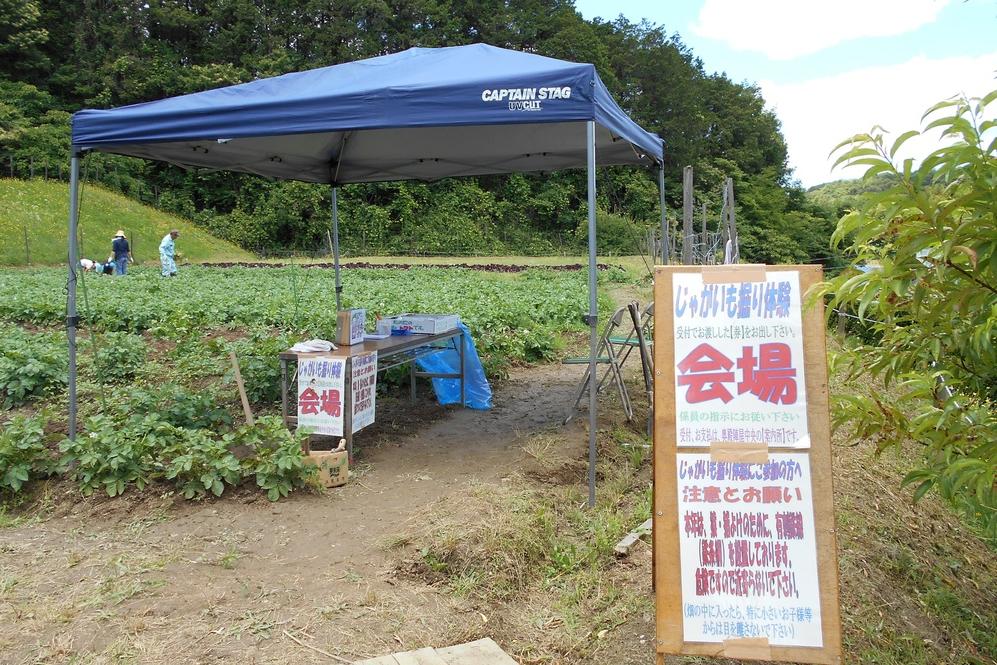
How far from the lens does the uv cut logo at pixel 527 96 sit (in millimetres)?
4535

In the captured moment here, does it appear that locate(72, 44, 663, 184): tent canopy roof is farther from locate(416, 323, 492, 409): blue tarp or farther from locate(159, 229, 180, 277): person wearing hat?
locate(159, 229, 180, 277): person wearing hat

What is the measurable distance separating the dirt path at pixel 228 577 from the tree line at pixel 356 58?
31490mm

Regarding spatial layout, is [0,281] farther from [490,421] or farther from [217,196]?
[217,196]

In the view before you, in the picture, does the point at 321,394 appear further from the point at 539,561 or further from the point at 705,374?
the point at 705,374

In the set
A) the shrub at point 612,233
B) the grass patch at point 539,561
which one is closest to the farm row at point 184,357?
the grass patch at point 539,561

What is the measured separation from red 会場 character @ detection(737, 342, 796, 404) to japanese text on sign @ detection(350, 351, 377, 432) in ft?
10.9

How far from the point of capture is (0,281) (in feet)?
52.3

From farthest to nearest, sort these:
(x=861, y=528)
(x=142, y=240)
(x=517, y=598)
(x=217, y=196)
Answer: (x=217, y=196) < (x=142, y=240) < (x=861, y=528) < (x=517, y=598)

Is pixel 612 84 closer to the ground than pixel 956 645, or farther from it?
farther from it

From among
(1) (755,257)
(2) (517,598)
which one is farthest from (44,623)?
(1) (755,257)

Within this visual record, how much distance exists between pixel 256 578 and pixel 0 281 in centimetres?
1563

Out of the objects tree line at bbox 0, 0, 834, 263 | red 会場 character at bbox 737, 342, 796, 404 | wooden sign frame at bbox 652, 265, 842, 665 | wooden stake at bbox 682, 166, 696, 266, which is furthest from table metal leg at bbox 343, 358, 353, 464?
tree line at bbox 0, 0, 834, 263

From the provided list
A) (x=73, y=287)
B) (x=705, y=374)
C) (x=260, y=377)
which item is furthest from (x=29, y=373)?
(x=705, y=374)

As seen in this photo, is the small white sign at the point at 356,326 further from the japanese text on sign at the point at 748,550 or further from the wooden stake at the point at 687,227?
the wooden stake at the point at 687,227
